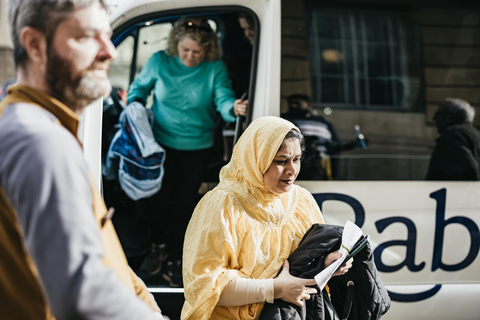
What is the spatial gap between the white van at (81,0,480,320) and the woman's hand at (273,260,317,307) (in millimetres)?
1073

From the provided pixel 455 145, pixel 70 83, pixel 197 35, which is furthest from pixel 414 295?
pixel 70 83

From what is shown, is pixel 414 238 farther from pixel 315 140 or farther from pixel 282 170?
pixel 282 170

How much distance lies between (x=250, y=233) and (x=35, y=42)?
51.7 inches

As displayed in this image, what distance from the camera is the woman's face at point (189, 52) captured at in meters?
3.54

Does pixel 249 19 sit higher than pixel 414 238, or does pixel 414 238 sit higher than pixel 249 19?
pixel 249 19

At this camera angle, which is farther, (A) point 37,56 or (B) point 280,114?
(B) point 280,114

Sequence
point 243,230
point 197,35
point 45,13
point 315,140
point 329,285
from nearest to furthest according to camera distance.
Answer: point 45,13
point 243,230
point 329,285
point 315,140
point 197,35

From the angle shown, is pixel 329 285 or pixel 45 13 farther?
pixel 329 285

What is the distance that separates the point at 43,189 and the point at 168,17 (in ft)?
8.19

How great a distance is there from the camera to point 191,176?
12.0 ft

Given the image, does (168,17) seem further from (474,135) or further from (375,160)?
(474,135)

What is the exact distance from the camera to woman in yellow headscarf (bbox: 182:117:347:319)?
2.14 meters

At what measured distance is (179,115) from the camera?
3.62 meters

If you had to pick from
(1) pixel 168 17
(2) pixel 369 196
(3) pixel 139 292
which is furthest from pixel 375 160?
(3) pixel 139 292
